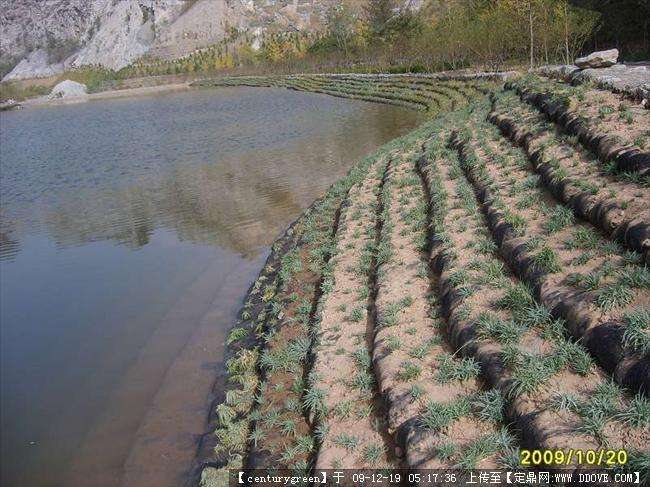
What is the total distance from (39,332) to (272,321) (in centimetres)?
580

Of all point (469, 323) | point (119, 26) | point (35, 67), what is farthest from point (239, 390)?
point (35, 67)

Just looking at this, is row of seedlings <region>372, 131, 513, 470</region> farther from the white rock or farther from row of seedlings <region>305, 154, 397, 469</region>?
the white rock

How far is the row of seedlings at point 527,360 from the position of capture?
202 inches

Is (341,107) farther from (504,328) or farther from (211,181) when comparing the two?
(504,328)

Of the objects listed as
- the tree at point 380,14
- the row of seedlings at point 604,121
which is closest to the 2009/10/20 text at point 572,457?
the row of seedlings at point 604,121

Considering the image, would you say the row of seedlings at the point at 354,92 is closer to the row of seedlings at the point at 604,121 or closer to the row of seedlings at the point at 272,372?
the row of seedlings at the point at 604,121

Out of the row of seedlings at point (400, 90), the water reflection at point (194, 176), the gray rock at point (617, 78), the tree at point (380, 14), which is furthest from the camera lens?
the tree at point (380, 14)

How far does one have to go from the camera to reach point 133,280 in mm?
14141

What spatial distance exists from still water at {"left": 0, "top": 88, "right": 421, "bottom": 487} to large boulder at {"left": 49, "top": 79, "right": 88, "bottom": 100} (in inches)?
3910

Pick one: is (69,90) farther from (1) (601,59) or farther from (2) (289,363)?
(2) (289,363)

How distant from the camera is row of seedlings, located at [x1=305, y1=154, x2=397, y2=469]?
6484mm

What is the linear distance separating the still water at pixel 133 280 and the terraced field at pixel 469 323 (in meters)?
1.11

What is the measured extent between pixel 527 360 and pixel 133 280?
11.1 meters

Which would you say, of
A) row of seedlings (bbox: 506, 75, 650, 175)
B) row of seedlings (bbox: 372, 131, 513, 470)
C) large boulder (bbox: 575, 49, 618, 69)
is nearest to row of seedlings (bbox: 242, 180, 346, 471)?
row of seedlings (bbox: 372, 131, 513, 470)
